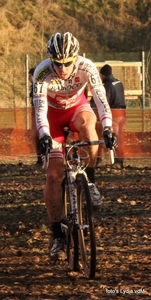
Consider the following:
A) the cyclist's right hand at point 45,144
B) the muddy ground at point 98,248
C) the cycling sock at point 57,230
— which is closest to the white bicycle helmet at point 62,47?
the cyclist's right hand at point 45,144

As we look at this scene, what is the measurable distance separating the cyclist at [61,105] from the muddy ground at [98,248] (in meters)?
0.46

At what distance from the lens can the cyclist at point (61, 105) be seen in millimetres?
6637

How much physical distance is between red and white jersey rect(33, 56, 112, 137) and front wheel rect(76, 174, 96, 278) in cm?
60

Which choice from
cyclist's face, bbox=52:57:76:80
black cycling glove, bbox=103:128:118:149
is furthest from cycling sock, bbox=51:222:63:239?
cyclist's face, bbox=52:57:76:80

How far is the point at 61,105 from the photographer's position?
23.6ft

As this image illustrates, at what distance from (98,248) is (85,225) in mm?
1292

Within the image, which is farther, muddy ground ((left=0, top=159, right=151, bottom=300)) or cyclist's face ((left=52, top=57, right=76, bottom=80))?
cyclist's face ((left=52, top=57, right=76, bottom=80))

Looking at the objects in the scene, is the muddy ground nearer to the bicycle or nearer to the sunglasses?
the bicycle

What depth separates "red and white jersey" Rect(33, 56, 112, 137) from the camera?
6.69 meters

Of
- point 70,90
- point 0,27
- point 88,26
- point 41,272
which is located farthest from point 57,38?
point 88,26

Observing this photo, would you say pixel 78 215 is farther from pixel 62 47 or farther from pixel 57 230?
pixel 62 47

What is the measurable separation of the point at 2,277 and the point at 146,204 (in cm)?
400

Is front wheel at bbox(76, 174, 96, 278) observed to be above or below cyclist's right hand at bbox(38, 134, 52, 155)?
below

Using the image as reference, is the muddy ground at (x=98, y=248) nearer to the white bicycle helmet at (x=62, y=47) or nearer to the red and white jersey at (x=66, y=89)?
the red and white jersey at (x=66, y=89)
